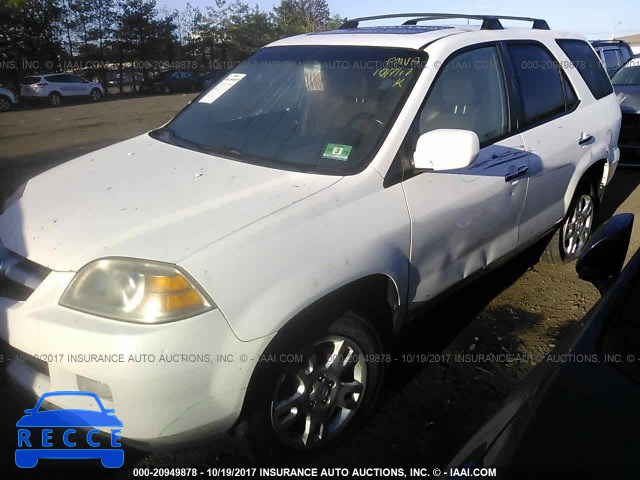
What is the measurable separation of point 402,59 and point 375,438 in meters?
1.92

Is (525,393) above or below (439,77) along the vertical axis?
below

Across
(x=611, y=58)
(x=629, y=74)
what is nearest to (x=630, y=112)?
(x=629, y=74)

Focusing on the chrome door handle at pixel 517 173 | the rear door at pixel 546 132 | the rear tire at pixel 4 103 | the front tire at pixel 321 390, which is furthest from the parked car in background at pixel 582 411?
the rear tire at pixel 4 103

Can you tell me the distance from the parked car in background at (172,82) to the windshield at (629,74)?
25.0 metres

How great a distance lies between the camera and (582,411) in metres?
1.47

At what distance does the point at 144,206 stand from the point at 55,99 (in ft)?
79.1

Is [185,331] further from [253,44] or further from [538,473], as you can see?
[253,44]

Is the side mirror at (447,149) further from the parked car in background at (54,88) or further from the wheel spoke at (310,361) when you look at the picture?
the parked car in background at (54,88)

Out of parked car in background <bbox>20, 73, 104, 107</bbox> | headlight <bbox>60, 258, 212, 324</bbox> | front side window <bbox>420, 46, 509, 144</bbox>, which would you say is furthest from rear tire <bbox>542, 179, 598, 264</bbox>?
parked car in background <bbox>20, 73, 104, 107</bbox>

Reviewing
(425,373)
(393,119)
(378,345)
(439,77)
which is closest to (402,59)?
(439,77)

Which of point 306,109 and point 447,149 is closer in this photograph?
point 447,149

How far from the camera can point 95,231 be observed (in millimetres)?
2137

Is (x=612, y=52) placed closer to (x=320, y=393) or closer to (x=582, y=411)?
(x=320, y=393)

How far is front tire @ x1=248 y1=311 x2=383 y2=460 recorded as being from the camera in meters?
2.19
